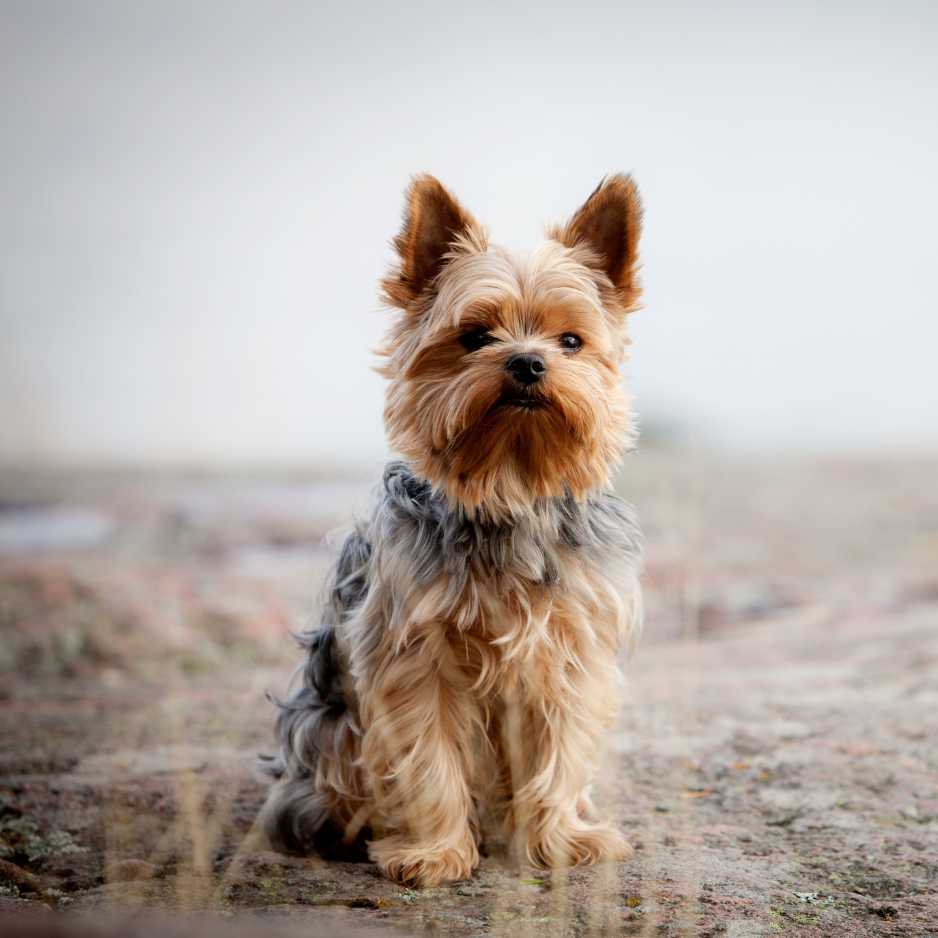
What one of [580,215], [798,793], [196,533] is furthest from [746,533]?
[580,215]

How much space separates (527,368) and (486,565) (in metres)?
0.80

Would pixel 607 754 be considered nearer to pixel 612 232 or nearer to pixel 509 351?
pixel 509 351

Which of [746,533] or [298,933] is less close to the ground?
[298,933]

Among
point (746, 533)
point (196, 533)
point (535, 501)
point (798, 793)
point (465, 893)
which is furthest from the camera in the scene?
point (746, 533)

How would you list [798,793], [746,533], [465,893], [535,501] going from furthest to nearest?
1. [746,533]
2. [798,793]
3. [535,501]
4. [465,893]

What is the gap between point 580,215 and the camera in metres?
4.24

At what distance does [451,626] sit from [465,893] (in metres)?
1.03

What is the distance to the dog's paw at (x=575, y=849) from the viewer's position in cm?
417

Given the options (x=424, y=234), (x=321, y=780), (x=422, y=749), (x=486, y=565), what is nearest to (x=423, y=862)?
(x=422, y=749)

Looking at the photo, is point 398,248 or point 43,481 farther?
point 43,481

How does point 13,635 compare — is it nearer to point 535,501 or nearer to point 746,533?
point 535,501

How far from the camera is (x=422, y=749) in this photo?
4.06 meters

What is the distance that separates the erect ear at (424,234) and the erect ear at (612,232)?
1.43 ft

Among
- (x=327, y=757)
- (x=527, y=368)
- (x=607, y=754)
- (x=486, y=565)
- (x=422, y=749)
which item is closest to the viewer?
(x=527, y=368)
